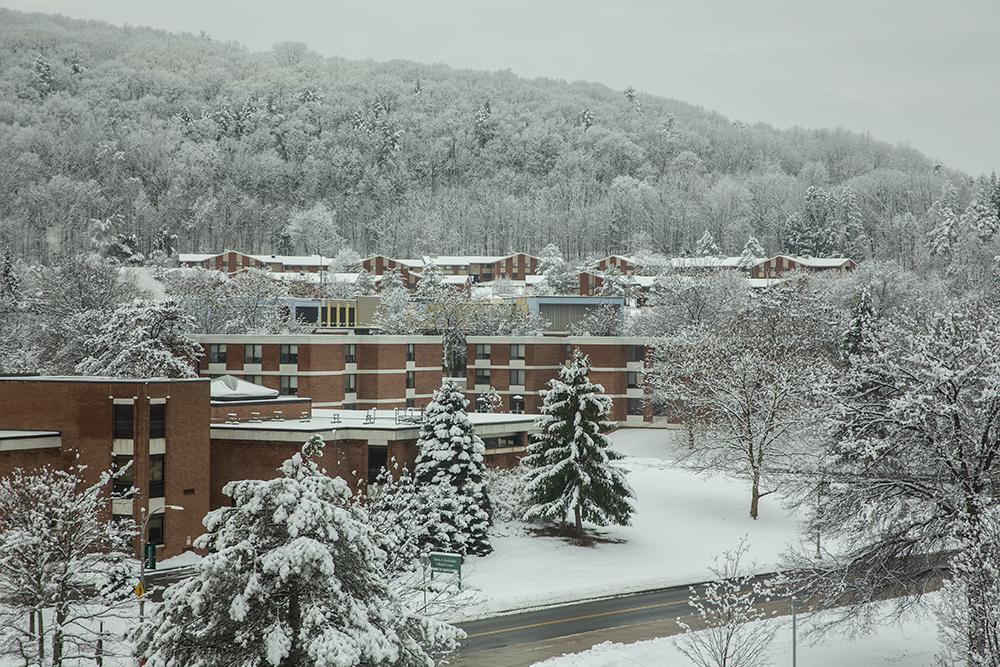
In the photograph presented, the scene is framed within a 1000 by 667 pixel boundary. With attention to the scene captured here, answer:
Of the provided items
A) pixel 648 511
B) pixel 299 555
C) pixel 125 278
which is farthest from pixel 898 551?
pixel 125 278

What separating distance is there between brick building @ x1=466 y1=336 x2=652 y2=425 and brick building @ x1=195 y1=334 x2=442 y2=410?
176 inches

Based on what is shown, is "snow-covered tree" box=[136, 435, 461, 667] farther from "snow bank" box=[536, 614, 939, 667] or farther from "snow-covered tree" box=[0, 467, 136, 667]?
"snow bank" box=[536, 614, 939, 667]

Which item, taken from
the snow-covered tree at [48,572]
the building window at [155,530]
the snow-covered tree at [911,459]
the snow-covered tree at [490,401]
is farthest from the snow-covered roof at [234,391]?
the snow-covered tree at [911,459]

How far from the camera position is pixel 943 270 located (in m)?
161

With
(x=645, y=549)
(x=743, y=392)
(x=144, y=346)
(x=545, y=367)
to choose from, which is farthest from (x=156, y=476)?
(x=545, y=367)

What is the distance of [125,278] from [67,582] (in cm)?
10105

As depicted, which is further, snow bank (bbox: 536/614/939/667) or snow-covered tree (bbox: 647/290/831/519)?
snow-covered tree (bbox: 647/290/831/519)

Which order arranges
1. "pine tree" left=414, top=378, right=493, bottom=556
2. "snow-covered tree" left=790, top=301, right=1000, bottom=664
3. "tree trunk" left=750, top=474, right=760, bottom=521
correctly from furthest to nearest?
"tree trunk" left=750, top=474, right=760, bottom=521, "pine tree" left=414, top=378, right=493, bottom=556, "snow-covered tree" left=790, top=301, right=1000, bottom=664

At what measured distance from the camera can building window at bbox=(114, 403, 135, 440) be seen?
45.9 meters

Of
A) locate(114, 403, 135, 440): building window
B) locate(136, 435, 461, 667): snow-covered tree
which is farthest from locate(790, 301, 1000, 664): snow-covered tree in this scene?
locate(114, 403, 135, 440): building window

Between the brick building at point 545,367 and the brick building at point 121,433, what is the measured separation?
40.4 m

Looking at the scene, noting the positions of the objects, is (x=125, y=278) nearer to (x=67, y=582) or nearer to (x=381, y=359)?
(x=381, y=359)

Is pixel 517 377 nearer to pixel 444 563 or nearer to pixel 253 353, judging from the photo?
pixel 253 353

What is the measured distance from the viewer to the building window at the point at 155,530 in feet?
150
